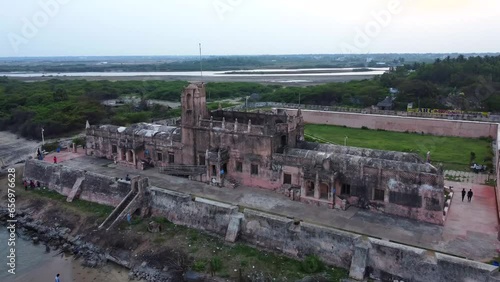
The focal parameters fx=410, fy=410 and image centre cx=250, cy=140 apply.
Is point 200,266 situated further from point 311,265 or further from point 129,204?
point 129,204

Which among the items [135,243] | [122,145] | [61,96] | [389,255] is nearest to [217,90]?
[61,96]

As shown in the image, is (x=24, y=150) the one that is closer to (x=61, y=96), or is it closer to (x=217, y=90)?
(x=61, y=96)

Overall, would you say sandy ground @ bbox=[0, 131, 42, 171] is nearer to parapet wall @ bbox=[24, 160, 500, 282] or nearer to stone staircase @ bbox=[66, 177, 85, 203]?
stone staircase @ bbox=[66, 177, 85, 203]

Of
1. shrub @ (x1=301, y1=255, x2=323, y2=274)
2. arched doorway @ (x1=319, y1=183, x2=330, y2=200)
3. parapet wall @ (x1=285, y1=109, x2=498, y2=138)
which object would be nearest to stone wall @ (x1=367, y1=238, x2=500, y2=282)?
shrub @ (x1=301, y1=255, x2=323, y2=274)

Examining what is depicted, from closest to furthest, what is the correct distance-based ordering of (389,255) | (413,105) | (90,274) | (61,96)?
(389,255) → (90,274) → (413,105) → (61,96)

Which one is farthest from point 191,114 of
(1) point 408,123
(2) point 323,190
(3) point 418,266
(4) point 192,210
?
(1) point 408,123
